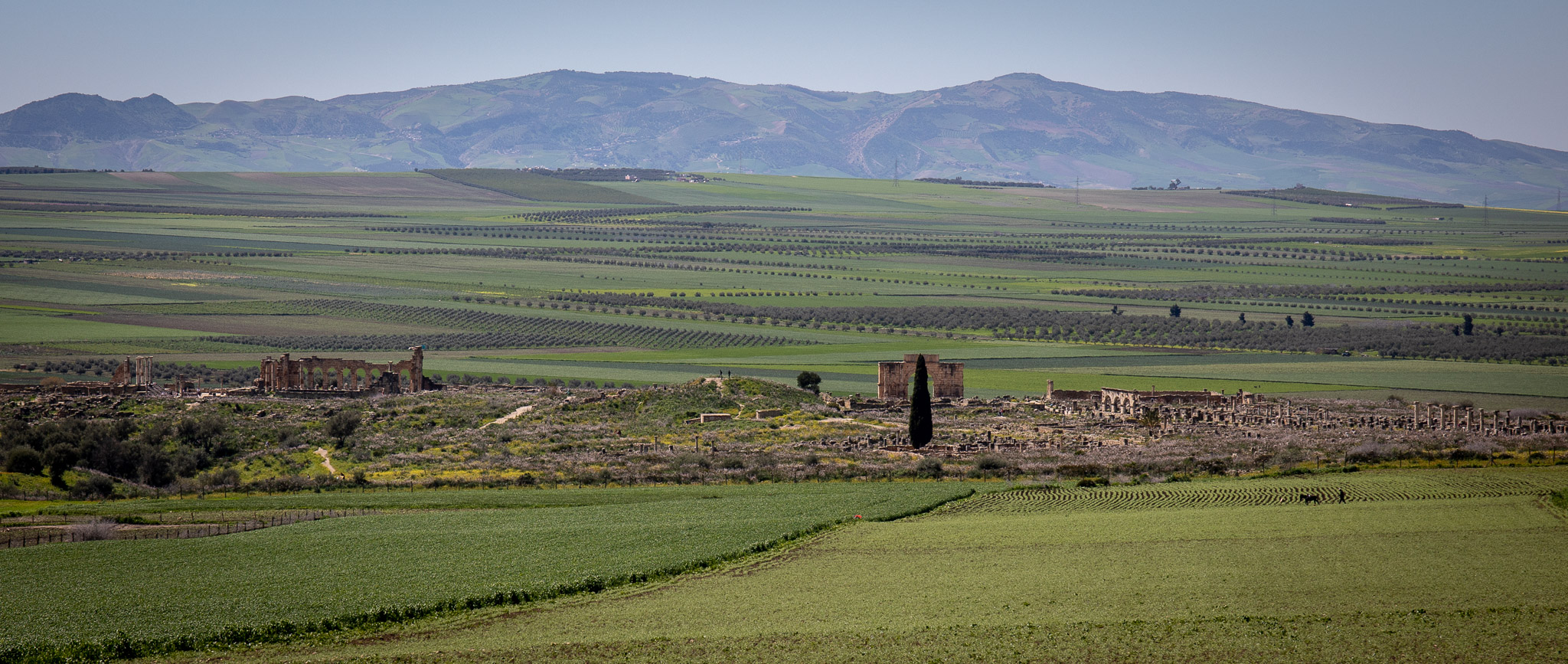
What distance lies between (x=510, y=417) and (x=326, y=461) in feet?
31.0

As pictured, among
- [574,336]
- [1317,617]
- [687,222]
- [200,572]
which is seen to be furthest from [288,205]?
[1317,617]

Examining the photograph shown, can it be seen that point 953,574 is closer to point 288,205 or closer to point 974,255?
point 974,255

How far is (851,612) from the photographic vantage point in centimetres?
2317

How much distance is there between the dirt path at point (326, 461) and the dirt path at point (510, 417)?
21.5ft

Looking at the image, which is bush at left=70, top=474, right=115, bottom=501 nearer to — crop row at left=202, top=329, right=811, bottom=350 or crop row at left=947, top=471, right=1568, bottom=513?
crop row at left=947, top=471, right=1568, bottom=513

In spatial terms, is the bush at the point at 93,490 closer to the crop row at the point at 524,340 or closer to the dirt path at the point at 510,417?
the dirt path at the point at 510,417

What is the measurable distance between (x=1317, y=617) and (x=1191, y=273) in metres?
119

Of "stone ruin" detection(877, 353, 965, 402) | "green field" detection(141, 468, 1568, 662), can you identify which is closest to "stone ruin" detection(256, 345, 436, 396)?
"stone ruin" detection(877, 353, 965, 402)

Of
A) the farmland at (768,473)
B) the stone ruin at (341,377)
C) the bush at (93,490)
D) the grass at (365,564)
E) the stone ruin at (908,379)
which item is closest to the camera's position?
the farmland at (768,473)

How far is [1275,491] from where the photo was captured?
119 ft

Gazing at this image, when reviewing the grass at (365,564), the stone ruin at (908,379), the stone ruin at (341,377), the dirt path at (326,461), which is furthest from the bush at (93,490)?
the stone ruin at (908,379)

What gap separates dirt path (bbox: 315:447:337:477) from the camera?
4342 centimetres

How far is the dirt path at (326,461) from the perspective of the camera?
43.4 m

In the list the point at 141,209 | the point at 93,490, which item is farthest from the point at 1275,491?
the point at 141,209
